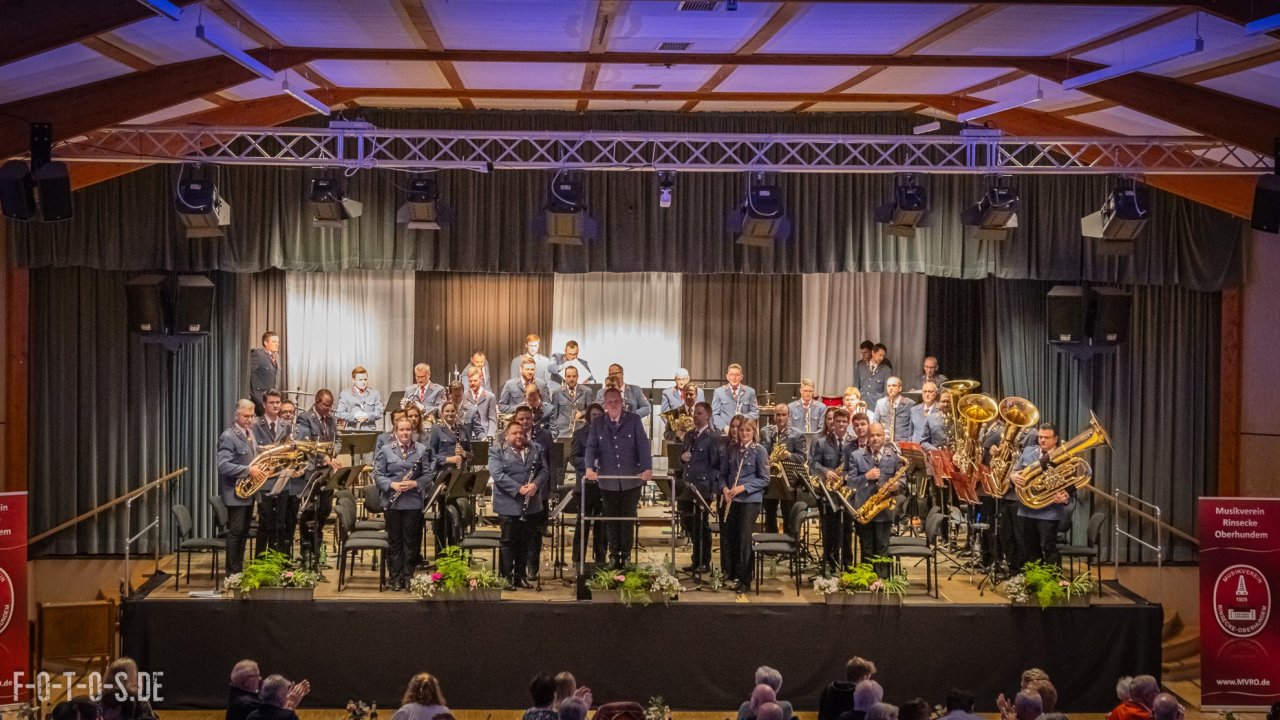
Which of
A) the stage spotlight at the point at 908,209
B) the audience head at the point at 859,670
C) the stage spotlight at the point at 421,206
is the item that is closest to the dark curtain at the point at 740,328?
the stage spotlight at the point at 908,209

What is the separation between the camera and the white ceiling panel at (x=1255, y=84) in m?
9.90

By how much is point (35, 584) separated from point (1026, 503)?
1101cm

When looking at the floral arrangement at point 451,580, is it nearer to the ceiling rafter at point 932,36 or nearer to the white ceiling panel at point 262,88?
the white ceiling panel at point 262,88

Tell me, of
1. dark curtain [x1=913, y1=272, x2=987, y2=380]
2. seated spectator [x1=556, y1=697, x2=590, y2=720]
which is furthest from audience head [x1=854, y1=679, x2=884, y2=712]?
dark curtain [x1=913, y1=272, x2=987, y2=380]

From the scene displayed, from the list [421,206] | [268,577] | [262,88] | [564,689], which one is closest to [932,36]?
[421,206]

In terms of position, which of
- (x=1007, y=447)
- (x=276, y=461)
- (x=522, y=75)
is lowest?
(x=276, y=461)

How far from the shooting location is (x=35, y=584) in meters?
15.0

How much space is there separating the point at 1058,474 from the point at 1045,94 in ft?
11.9

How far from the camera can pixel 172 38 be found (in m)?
9.92

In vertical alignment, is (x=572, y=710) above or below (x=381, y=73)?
below

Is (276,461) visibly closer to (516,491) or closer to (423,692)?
(516,491)

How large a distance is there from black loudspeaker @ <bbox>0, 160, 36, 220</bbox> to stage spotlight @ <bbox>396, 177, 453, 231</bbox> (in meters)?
3.89

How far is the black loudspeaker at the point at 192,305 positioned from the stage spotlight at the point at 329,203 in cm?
177

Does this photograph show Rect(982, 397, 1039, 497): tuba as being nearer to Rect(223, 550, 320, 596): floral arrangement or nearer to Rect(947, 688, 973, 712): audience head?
Rect(947, 688, 973, 712): audience head
